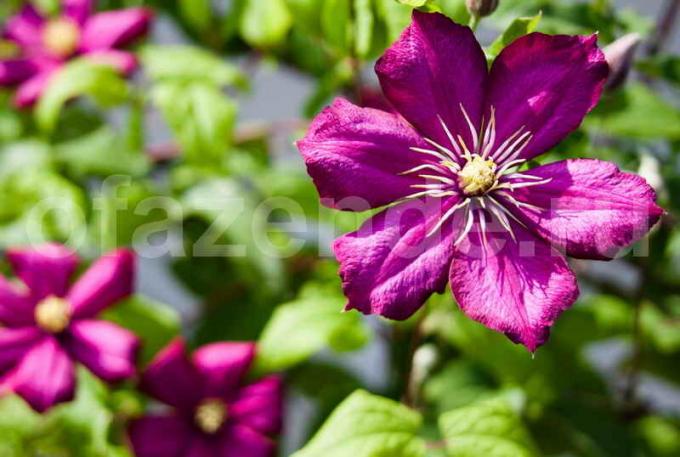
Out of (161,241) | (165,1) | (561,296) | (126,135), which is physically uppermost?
(561,296)

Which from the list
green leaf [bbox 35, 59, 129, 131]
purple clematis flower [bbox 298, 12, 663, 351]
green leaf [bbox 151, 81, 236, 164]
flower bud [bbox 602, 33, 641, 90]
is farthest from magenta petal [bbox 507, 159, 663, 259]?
green leaf [bbox 35, 59, 129, 131]

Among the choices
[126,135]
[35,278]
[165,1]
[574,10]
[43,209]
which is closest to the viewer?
[574,10]

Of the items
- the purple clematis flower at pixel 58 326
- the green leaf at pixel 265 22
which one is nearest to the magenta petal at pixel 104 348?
the purple clematis flower at pixel 58 326

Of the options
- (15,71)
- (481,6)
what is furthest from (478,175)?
(15,71)

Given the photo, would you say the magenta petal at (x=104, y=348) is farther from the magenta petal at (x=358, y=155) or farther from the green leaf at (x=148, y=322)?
the magenta petal at (x=358, y=155)

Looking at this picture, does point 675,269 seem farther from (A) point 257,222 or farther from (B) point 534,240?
(B) point 534,240

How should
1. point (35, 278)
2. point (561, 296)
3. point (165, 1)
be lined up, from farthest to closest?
point (165, 1) < point (35, 278) < point (561, 296)

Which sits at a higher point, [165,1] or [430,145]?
[430,145]

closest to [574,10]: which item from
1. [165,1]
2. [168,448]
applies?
[168,448]
